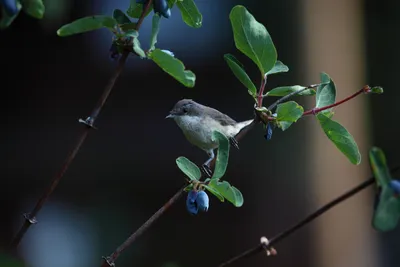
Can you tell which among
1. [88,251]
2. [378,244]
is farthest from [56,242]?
[378,244]

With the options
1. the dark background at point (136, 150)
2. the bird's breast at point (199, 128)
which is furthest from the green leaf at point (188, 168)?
the dark background at point (136, 150)

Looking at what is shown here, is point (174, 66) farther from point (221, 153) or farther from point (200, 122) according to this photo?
point (200, 122)

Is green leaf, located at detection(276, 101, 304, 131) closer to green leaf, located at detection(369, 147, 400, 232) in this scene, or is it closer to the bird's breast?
green leaf, located at detection(369, 147, 400, 232)

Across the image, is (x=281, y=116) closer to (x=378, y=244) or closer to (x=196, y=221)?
(x=196, y=221)

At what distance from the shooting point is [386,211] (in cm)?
51

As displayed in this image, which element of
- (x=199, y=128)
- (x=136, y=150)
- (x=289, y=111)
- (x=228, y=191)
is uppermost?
(x=289, y=111)

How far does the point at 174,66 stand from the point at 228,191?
0.15 meters

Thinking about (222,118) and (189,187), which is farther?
(222,118)

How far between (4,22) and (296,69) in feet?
9.12

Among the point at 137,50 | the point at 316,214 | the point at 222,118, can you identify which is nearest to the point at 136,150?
the point at 222,118

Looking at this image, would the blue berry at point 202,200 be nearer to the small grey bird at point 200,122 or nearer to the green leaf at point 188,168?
the green leaf at point 188,168

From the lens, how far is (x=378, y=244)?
136 inches

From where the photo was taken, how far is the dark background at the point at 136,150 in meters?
3.04

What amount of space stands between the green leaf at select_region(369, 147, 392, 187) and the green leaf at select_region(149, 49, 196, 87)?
24cm
